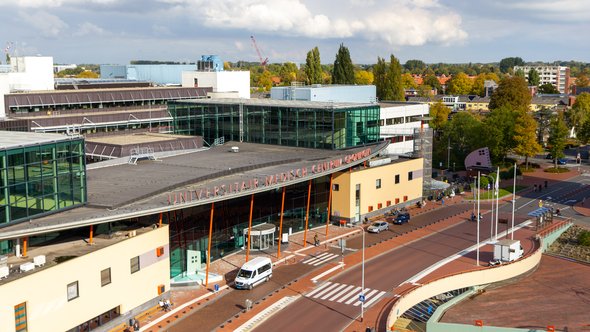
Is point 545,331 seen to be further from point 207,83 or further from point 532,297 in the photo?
point 207,83

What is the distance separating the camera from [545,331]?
143ft

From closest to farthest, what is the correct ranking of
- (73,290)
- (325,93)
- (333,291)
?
(73,290) → (333,291) → (325,93)

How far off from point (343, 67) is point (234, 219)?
87.7 meters

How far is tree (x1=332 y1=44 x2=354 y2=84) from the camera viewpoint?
13775 centimetres

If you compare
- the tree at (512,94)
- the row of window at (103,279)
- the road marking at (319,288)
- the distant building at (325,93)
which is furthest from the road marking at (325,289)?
the tree at (512,94)

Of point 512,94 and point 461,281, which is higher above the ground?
point 512,94

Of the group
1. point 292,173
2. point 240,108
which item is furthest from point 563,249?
point 240,108

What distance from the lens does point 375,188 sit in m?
72.4

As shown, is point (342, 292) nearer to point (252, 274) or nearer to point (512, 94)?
point (252, 274)

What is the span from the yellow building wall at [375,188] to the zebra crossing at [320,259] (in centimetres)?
Answer: 1173

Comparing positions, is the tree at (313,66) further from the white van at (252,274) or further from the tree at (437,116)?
the white van at (252,274)

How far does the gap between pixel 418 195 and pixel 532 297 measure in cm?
3005

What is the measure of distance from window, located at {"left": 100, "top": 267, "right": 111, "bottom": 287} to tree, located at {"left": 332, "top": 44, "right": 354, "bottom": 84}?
104671 millimetres

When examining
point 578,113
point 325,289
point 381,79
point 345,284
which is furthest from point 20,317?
point 578,113
